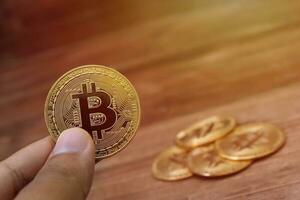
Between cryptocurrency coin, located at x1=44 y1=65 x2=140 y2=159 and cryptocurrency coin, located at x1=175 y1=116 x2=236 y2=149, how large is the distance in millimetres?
198

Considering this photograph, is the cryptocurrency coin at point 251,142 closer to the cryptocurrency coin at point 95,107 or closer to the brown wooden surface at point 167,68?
the brown wooden surface at point 167,68

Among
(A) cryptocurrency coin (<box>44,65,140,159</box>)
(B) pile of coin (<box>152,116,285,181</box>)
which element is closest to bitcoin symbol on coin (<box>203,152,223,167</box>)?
(B) pile of coin (<box>152,116,285,181</box>)

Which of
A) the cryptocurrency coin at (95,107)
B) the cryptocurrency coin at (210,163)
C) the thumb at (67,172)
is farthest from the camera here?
the cryptocurrency coin at (210,163)

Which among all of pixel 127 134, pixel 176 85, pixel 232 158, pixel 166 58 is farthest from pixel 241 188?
pixel 166 58

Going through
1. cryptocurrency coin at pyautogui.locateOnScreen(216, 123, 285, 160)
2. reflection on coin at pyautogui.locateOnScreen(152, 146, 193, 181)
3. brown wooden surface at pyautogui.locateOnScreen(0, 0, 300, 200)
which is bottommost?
reflection on coin at pyautogui.locateOnScreen(152, 146, 193, 181)

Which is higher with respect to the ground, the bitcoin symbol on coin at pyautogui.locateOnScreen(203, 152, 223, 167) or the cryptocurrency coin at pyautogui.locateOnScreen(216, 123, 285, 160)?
the cryptocurrency coin at pyautogui.locateOnScreen(216, 123, 285, 160)

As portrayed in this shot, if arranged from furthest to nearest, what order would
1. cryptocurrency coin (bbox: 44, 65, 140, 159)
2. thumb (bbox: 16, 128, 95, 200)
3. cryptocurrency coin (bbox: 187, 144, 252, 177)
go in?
1. cryptocurrency coin (bbox: 187, 144, 252, 177)
2. cryptocurrency coin (bbox: 44, 65, 140, 159)
3. thumb (bbox: 16, 128, 95, 200)

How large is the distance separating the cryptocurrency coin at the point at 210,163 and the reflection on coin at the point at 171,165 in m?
0.01

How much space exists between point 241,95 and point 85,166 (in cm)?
48

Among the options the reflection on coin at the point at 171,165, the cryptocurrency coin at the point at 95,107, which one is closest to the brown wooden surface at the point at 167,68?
the reflection on coin at the point at 171,165

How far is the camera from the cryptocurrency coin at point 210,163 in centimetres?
82

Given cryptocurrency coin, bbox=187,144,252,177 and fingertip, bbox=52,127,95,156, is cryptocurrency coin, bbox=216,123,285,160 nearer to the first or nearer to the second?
cryptocurrency coin, bbox=187,144,252,177

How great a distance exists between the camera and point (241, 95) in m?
1.00

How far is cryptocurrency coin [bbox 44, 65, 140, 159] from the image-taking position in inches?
28.0
